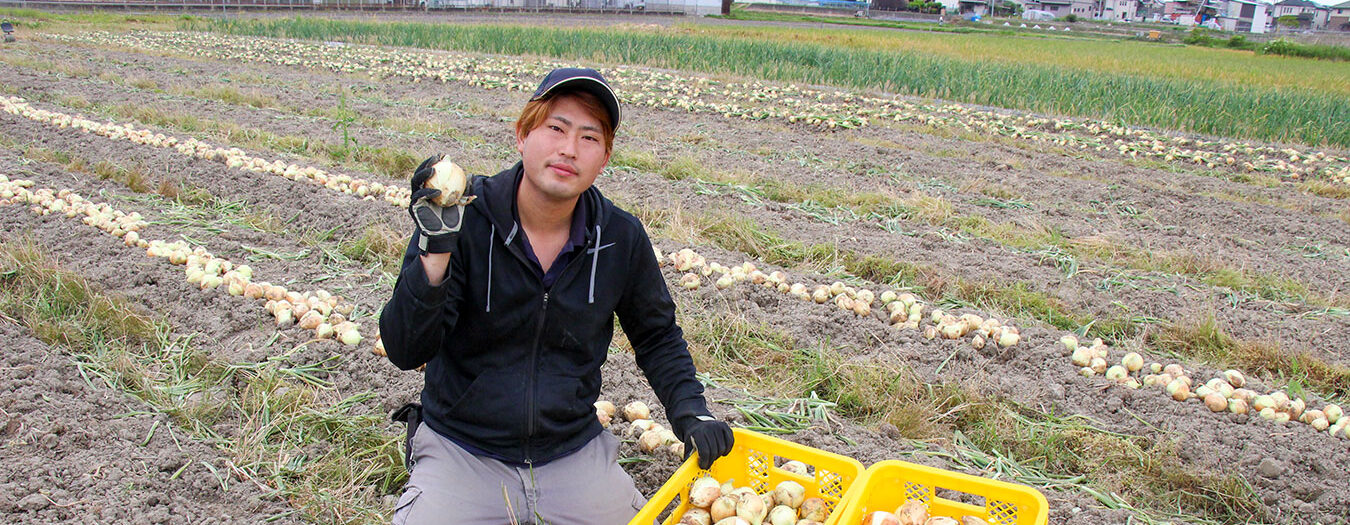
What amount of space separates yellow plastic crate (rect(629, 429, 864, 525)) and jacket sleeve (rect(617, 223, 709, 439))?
0.17 metres

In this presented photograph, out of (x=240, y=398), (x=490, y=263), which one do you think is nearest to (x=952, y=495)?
(x=490, y=263)

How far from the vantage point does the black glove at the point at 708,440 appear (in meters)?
2.06

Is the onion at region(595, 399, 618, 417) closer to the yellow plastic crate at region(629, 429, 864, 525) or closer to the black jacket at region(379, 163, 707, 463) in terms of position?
the black jacket at region(379, 163, 707, 463)

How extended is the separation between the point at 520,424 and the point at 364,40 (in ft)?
69.2

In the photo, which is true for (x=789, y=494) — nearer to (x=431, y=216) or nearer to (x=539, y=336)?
(x=539, y=336)

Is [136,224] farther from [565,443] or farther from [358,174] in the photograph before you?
[565,443]

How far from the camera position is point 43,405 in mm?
2930

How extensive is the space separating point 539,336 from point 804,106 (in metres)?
9.35

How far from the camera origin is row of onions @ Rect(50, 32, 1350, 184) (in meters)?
8.98

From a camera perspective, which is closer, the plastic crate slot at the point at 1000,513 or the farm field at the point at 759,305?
the plastic crate slot at the point at 1000,513

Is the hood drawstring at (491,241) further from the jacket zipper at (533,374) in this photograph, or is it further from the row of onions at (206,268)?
the row of onions at (206,268)

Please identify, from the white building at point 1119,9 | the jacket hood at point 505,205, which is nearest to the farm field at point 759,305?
the jacket hood at point 505,205

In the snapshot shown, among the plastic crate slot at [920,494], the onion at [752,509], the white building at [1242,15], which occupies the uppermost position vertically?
the white building at [1242,15]

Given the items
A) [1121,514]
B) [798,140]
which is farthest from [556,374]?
[798,140]
